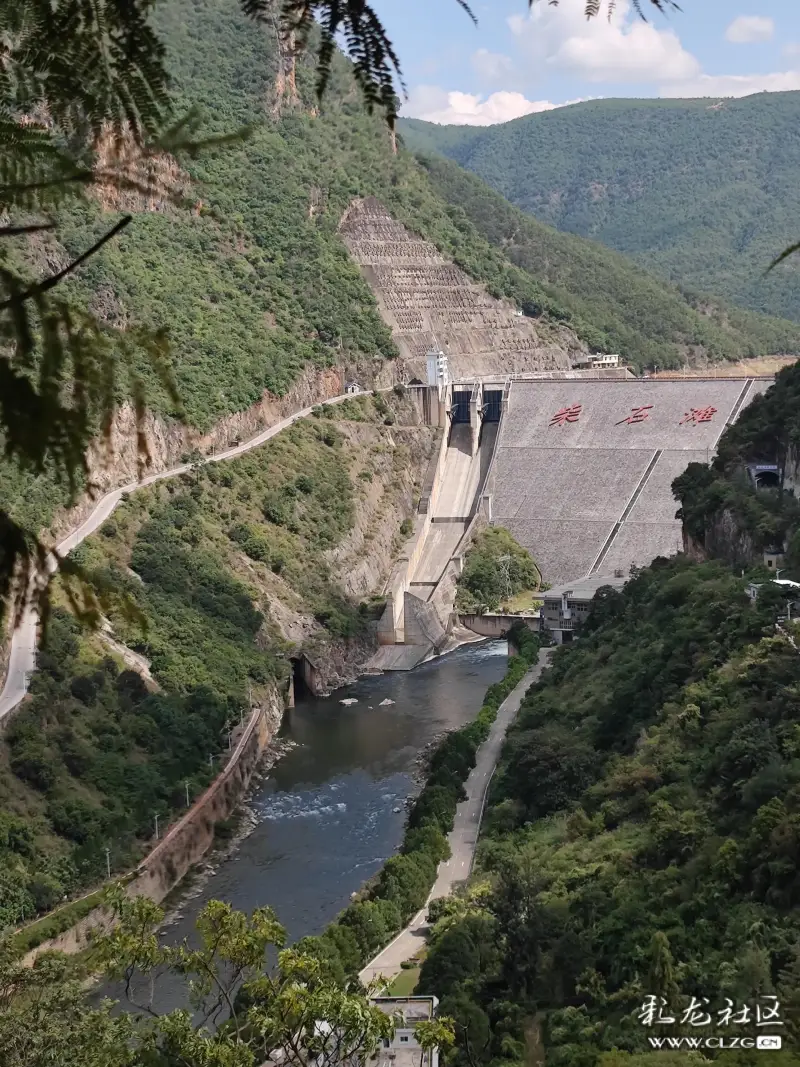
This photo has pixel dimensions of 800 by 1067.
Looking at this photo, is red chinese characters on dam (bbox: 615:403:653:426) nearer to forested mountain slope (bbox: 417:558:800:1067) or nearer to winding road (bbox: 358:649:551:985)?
winding road (bbox: 358:649:551:985)

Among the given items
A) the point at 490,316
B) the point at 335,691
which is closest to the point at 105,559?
the point at 335,691

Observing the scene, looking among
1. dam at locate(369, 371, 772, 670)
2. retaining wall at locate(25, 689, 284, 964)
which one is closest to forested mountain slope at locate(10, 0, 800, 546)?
dam at locate(369, 371, 772, 670)

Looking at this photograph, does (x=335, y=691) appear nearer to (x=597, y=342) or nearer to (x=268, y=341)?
(x=268, y=341)

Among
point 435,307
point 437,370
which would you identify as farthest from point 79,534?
point 435,307

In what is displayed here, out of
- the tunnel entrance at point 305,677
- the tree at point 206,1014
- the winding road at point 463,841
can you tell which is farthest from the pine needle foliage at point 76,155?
the tunnel entrance at point 305,677

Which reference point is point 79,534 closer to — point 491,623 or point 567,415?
point 491,623

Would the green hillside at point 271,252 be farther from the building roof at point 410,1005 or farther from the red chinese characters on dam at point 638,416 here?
the building roof at point 410,1005
